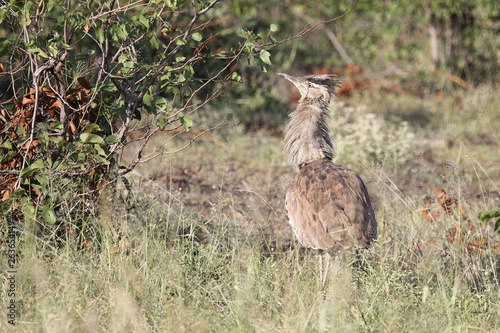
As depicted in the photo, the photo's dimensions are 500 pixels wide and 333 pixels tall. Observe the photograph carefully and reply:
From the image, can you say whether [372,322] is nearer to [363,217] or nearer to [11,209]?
[363,217]

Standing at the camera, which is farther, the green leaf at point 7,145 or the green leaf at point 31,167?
the green leaf at point 7,145

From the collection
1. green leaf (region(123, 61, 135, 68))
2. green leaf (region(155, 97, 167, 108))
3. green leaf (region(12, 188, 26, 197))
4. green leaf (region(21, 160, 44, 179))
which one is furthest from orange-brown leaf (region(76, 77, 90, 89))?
green leaf (region(12, 188, 26, 197))

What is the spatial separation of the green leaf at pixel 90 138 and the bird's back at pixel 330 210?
1162 millimetres

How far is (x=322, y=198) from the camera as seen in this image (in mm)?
3432

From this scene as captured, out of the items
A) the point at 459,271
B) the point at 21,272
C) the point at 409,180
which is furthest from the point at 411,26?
the point at 21,272

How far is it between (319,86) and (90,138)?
159 centimetres

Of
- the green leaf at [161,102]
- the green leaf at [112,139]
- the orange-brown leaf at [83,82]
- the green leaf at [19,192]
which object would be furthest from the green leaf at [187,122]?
the green leaf at [19,192]

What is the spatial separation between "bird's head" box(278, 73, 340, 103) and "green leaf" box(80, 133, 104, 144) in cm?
140

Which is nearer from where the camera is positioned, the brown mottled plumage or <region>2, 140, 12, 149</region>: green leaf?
<region>2, 140, 12, 149</region>: green leaf

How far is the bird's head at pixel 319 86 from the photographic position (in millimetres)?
4000

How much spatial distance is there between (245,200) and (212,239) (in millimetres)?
1276

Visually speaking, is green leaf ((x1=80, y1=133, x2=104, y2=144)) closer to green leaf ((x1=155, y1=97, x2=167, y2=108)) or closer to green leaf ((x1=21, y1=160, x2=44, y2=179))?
green leaf ((x1=21, y1=160, x2=44, y2=179))

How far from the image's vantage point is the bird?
3.32m

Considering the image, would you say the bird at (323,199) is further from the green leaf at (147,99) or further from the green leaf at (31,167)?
the green leaf at (31,167)
